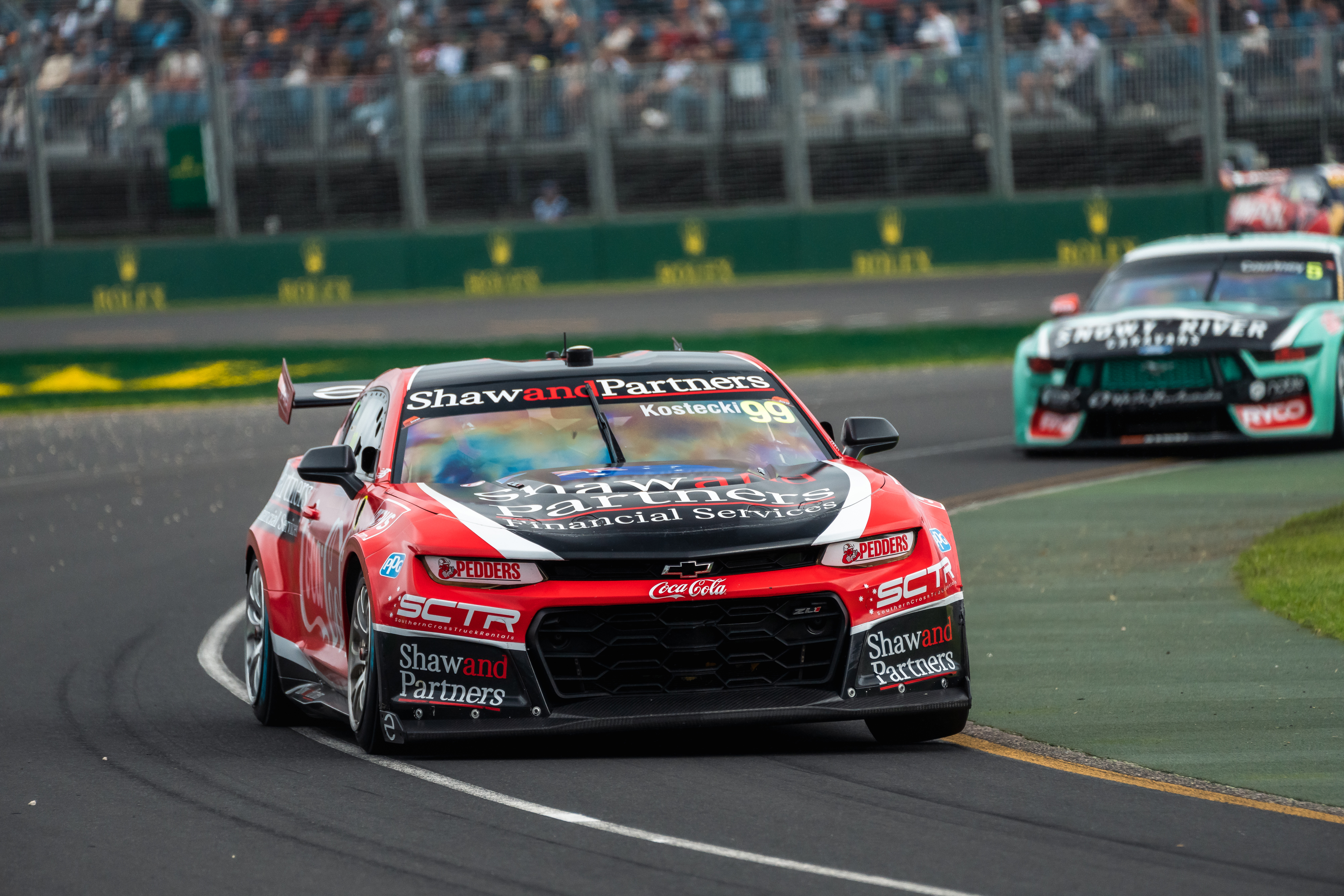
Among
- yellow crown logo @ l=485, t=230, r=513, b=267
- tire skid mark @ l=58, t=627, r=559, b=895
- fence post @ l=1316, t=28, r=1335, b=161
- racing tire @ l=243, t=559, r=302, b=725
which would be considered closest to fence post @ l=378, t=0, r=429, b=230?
yellow crown logo @ l=485, t=230, r=513, b=267

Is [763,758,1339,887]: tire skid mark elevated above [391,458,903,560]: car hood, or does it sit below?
below

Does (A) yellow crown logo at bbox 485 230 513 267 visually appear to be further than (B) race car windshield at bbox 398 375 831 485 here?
Yes

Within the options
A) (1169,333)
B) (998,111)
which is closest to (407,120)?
(998,111)

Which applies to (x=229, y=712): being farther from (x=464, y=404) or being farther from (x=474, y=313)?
(x=474, y=313)

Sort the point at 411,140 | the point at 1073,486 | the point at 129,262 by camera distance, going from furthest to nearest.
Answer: the point at 129,262 < the point at 411,140 < the point at 1073,486

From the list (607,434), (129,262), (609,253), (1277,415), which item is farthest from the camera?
(129,262)

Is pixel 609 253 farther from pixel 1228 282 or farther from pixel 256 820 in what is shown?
pixel 256 820

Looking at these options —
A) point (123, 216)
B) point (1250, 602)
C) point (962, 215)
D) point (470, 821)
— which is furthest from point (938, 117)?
point (470, 821)

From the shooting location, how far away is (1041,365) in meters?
15.8

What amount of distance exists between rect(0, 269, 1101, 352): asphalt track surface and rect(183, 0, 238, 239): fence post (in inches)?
50.1

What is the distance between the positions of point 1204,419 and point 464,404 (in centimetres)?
895

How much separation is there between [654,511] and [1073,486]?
844cm

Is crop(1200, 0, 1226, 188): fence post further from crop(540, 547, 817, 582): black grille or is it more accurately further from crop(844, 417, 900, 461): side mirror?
crop(540, 547, 817, 582): black grille

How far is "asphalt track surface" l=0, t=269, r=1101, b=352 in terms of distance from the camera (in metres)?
25.8
